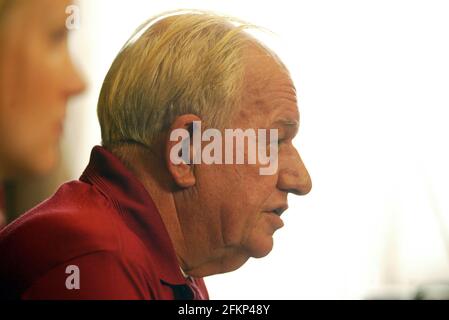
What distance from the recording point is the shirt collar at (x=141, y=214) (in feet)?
6.72

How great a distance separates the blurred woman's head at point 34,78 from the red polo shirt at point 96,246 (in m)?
0.20

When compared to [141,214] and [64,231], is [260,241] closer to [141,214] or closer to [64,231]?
[141,214]

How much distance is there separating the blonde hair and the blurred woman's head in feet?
0.70

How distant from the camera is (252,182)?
2131 millimetres

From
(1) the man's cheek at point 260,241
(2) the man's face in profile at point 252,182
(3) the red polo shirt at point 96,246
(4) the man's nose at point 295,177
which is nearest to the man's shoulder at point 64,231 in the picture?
(3) the red polo shirt at point 96,246

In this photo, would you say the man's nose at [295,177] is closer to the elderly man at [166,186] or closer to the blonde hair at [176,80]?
the elderly man at [166,186]

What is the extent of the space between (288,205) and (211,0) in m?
0.66

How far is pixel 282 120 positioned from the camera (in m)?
2.14

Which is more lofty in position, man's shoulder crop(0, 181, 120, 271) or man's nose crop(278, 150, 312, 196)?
man's nose crop(278, 150, 312, 196)

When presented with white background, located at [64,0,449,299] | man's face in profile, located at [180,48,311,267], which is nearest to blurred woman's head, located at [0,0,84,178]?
white background, located at [64,0,449,299]

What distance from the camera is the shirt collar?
Result: 2047 millimetres

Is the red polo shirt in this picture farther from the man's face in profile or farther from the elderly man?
the man's face in profile
